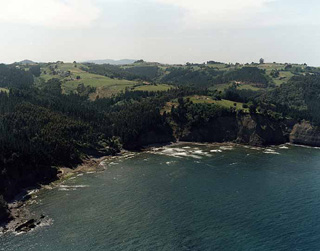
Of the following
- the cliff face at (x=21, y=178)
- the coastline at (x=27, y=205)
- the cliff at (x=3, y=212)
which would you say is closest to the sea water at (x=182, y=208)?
the coastline at (x=27, y=205)

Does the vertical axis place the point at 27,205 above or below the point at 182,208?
above

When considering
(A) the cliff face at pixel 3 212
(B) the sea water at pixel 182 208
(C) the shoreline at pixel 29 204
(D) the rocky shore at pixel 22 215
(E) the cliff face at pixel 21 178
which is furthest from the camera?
(E) the cliff face at pixel 21 178

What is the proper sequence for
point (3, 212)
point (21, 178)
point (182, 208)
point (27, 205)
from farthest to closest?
point (21, 178) → point (27, 205) → point (182, 208) → point (3, 212)

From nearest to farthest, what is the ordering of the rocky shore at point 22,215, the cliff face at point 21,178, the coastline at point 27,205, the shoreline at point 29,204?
the rocky shore at point 22,215, the coastline at point 27,205, the shoreline at point 29,204, the cliff face at point 21,178

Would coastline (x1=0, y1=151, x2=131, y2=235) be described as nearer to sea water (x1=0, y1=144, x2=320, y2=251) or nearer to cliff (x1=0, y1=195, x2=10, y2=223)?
cliff (x1=0, y1=195, x2=10, y2=223)

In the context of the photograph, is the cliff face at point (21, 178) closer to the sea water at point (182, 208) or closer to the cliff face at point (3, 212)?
the sea water at point (182, 208)

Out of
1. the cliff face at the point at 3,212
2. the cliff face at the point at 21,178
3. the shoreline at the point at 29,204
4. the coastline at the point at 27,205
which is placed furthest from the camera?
the cliff face at the point at 21,178

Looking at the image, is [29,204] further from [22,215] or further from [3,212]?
[3,212]

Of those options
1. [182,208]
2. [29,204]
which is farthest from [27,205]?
[182,208]

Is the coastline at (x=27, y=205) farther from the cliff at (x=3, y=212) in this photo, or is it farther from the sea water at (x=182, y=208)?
the sea water at (x=182, y=208)

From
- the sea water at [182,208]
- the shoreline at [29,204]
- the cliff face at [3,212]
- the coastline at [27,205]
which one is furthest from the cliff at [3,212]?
the sea water at [182,208]

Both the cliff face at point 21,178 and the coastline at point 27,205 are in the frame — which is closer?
the coastline at point 27,205

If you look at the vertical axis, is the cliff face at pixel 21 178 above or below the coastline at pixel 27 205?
above
